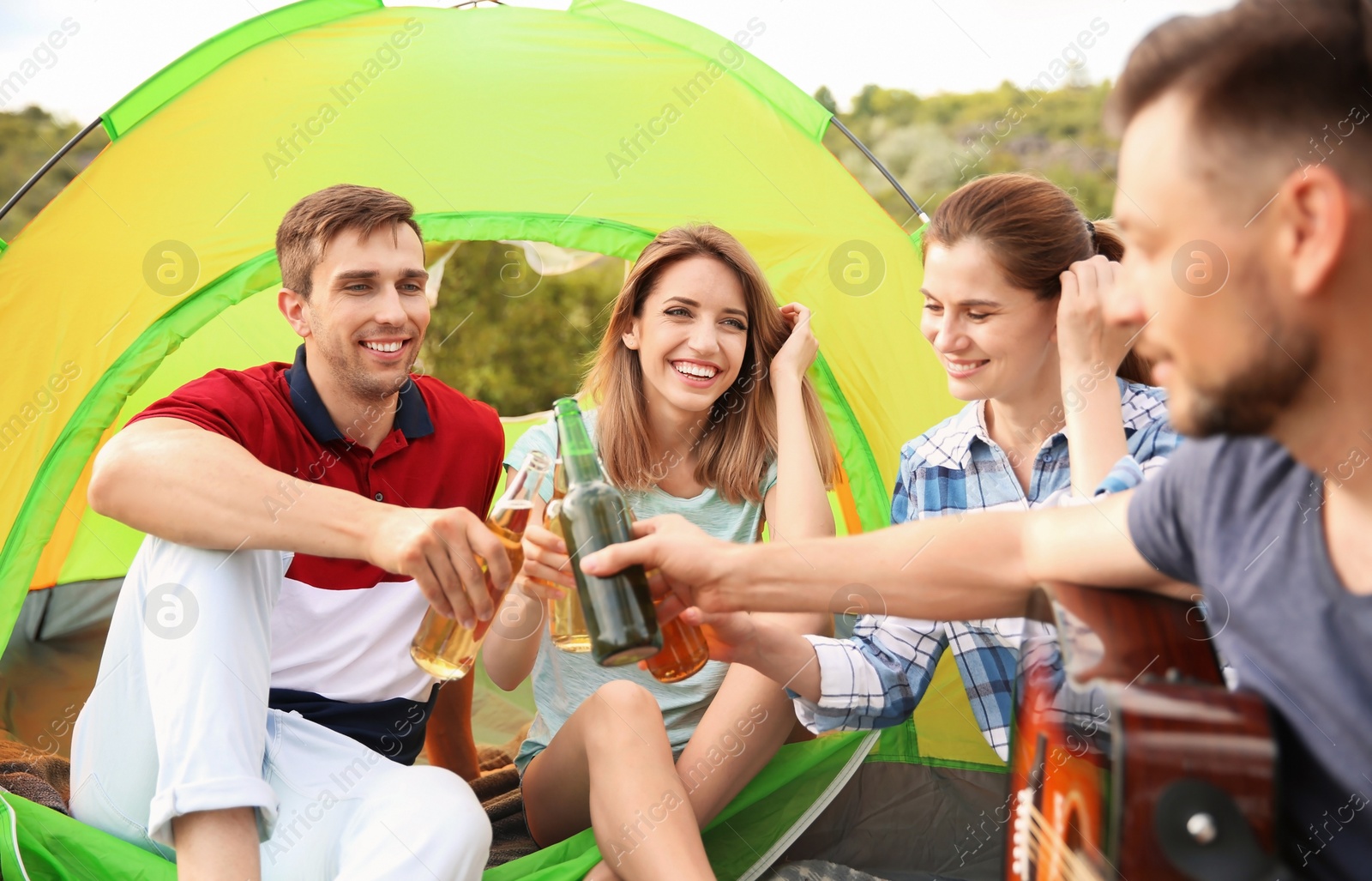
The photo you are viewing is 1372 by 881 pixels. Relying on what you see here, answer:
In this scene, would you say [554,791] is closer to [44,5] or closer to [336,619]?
[336,619]

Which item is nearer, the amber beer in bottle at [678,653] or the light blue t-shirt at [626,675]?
the amber beer in bottle at [678,653]

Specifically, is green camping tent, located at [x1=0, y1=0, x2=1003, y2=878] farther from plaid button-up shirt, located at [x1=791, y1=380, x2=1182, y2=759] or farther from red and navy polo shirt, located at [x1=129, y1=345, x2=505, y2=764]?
red and navy polo shirt, located at [x1=129, y1=345, x2=505, y2=764]

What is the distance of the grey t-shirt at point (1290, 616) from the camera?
0.93m

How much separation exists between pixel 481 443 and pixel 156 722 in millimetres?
803

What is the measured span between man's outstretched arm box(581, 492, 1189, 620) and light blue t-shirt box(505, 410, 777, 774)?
71 centimetres

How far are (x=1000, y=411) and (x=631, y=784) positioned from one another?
894mm

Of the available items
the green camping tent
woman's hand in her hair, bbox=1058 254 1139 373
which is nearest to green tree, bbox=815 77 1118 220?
the green camping tent

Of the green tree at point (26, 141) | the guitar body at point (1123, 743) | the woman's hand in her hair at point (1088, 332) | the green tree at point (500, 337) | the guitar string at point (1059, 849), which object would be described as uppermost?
the green tree at point (26, 141)

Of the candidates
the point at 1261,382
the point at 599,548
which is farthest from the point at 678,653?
the point at 1261,382

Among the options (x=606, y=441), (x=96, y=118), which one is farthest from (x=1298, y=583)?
(x=96, y=118)

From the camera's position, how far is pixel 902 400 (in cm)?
232

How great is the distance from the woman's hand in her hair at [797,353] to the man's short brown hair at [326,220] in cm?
74

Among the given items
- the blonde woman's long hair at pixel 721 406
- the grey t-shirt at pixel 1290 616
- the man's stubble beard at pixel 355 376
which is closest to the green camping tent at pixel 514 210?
the blonde woman's long hair at pixel 721 406

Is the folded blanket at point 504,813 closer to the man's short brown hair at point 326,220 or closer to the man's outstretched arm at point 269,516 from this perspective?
the man's outstretched arm at point 269,516
